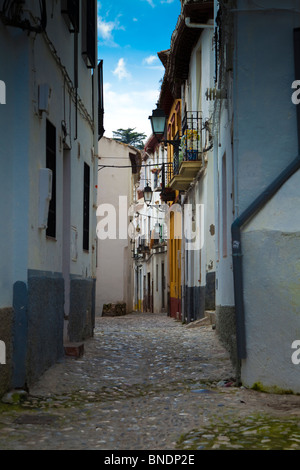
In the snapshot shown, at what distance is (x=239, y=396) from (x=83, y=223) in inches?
246

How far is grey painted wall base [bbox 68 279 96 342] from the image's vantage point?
11.1 m

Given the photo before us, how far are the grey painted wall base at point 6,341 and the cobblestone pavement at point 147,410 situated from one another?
280 millimetres

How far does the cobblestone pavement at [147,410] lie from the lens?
16.9 feet

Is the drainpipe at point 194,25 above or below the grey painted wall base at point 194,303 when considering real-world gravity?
above

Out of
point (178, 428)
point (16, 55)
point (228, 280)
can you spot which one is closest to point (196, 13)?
point (228, 280)

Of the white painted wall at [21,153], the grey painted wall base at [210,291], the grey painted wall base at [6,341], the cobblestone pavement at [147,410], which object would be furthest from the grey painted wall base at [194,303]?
the grey painted wall base at [6,341]

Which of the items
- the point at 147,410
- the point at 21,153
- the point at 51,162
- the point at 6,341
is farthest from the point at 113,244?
the point at 147,410

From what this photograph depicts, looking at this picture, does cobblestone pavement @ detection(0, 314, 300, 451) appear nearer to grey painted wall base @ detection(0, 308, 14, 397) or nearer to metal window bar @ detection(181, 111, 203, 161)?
grey painted wall base @ detection(0, 308, 14, 397)

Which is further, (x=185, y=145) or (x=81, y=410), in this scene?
Answer: (x=185, y=145)

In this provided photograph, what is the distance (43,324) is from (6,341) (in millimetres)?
1315

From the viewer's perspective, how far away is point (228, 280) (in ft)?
32.6

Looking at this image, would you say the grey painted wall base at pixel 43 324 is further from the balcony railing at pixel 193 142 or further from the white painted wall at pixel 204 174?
the balcony railing at pixel 193 142

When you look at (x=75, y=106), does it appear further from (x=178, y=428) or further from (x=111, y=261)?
(x=111, y=261)

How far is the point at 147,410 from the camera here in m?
6.48
